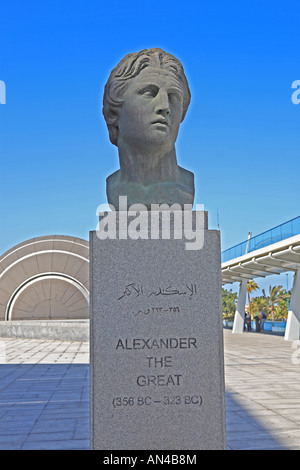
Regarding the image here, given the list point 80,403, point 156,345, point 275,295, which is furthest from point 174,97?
point 275,295

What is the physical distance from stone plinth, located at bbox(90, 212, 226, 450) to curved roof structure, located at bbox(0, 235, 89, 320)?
851 inches

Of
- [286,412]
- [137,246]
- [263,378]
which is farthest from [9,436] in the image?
[263,378]

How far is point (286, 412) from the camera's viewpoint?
20.9ft

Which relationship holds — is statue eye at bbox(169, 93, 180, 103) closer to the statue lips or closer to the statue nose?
the statue nose

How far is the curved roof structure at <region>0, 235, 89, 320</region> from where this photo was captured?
25328 millimetres

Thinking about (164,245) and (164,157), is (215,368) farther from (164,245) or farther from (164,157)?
(164,157)

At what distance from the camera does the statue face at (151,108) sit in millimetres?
4395

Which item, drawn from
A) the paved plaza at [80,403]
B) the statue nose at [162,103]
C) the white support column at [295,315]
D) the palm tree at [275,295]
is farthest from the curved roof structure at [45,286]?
the palm tree at [275,295]

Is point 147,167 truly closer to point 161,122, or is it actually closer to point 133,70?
point 161,122

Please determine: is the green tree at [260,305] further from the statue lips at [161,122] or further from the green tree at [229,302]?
the statue lips at [161,122]

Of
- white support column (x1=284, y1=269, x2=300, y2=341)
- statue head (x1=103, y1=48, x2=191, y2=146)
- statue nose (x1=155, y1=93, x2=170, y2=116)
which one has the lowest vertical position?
white support column (x1=284, y1=269, x2=300, y2=341)

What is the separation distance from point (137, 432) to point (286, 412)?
3387mm

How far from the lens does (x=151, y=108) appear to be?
4402mm

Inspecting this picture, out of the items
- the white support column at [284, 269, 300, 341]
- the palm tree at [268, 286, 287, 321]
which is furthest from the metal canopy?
the palm tree at [268, 286, 287, 321]
